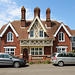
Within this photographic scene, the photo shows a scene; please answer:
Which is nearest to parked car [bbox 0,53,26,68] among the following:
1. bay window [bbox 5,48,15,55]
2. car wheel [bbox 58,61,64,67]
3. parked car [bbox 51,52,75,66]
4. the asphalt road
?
the asphalt road

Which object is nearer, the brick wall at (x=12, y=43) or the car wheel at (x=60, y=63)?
the car wheel at (x=60, y=63)

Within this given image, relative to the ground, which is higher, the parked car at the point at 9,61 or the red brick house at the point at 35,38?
the red brick house at the point at 35,38

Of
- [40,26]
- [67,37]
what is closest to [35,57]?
[40,26]

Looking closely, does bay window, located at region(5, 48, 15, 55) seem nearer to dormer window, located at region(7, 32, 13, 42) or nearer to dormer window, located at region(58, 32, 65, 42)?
dormer window, located at region(7, 32, 13, 42)

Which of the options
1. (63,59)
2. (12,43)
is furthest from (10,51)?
(63,59)

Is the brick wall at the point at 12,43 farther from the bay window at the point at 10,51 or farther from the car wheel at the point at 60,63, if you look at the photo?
the car wheel at the point at 60,63

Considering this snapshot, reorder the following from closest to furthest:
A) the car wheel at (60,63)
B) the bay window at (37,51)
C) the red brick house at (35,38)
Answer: the car wheel at (60,63) < the red brick house at (35,38) < the bay window at (37,51)

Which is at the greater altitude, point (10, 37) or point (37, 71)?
point (10, 37)

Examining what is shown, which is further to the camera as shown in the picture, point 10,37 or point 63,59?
point 10,37

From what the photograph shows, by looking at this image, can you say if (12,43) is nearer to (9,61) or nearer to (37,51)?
(37,51)

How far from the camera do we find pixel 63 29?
67.6ft

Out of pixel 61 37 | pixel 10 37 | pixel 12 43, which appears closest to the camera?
pixel 12 43

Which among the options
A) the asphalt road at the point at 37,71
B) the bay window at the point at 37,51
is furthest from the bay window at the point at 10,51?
the asphalt road at the point at 37,71

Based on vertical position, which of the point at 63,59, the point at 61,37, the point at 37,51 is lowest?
the point at 63,59
